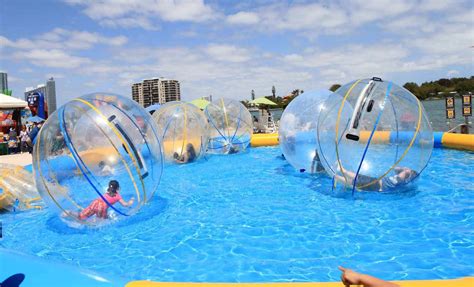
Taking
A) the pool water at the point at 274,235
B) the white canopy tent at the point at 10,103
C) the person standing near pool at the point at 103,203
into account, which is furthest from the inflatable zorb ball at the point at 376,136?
the white canopy tent at the point at 10,103

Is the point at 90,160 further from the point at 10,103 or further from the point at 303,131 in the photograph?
the point at 10,103

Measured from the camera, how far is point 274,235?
17.8 ft

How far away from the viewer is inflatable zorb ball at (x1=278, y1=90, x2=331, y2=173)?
8789 millimetres

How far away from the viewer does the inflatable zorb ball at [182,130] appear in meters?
11.3

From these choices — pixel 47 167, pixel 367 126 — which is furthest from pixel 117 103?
pixel 367 126

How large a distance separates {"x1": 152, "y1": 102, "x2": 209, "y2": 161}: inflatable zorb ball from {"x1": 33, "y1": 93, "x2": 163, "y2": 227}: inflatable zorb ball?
518 cm

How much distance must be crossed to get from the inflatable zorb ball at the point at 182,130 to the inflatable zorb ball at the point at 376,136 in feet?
17.1

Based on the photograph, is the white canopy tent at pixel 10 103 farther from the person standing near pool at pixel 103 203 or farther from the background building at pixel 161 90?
the background building at pixel 161 90

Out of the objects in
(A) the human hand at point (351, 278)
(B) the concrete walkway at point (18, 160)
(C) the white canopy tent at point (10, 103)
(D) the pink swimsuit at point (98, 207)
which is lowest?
(A) the human hand at point (351, 278)

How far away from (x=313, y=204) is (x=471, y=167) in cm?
512

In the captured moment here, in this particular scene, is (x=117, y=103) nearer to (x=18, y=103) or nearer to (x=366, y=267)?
(x=366, y=267)

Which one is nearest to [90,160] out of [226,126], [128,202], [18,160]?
[128,202]

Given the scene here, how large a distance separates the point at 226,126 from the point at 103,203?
7584 millimetres

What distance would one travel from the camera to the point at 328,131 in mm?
7117
